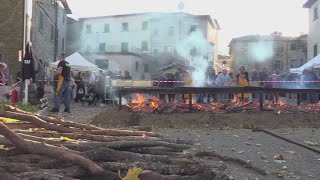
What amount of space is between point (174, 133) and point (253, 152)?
8.57ft

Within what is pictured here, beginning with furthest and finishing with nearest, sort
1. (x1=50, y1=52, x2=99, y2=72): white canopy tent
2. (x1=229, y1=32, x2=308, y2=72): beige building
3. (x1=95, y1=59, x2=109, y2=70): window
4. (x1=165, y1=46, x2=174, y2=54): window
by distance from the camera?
(x1=229, y1=32, x2=308, y2=72): beige building → (x1=165, y1=46, x2=174, y2=54): window → (x1=95, y1=59, x2=109, y2=70): window → (x1=50, y1=52, x2=99, y2=72): white canopy tent

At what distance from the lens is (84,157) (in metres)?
4.28

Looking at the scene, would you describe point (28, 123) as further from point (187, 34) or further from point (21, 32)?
point (187, 34)

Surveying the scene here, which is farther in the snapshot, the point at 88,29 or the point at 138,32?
the point at 88,29

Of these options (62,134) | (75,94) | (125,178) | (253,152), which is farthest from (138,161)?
(75,94)

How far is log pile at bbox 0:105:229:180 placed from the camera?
4.07 m

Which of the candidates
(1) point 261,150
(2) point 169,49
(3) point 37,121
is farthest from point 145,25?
(3) point 37,121

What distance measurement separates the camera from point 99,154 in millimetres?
4504

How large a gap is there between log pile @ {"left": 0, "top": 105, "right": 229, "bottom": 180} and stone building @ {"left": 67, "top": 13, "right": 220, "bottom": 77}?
62174mm

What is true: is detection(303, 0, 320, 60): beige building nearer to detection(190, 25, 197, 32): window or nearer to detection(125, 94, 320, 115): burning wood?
detection(125, 94, 320, 115): burning wood

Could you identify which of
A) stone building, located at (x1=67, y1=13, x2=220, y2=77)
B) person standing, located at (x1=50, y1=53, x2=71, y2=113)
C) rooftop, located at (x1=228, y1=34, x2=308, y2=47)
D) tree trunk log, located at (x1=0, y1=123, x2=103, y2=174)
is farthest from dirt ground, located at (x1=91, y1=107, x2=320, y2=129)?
rooftop, located at (x1=228, y1=34, x2=308, y2=47)

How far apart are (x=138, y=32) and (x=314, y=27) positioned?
40.8 metres

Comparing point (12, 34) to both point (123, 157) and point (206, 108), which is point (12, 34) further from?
point (123, 157)

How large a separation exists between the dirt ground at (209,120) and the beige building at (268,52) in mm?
61195
